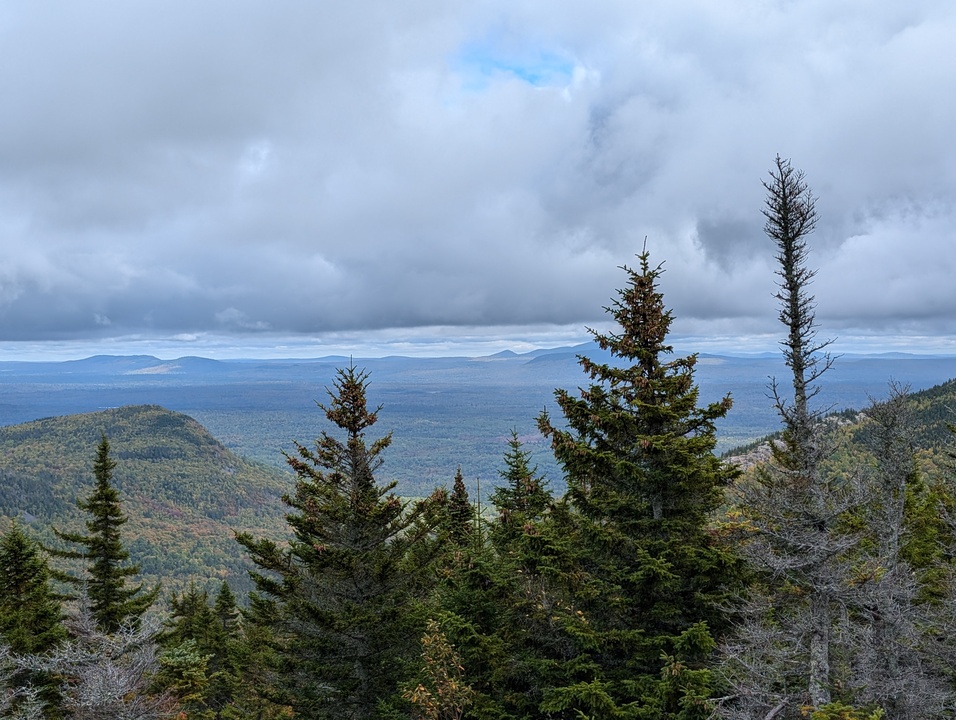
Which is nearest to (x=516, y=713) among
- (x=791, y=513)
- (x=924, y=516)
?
(x=791, y=513)

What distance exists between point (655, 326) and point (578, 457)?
4.17 meters

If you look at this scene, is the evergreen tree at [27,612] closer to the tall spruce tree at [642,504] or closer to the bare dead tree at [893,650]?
the tall spruce tree at [642,504]

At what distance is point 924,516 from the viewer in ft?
82.0

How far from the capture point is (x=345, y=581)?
58.1 ft

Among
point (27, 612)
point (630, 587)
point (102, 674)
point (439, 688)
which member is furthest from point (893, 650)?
point (27, 612)

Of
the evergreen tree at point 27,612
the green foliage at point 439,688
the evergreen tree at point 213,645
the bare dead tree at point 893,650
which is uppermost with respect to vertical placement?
the bare dead tree at point 893,650

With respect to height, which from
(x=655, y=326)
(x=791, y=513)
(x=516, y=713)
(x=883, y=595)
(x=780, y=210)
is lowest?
(x=516, y=713)

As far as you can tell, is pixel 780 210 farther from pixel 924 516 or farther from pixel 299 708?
pixel 299 708

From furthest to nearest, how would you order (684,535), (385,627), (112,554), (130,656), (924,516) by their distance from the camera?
1. (112,554)
2. (924,516)
3. (130,656)
4. (385,627)
5. (684,535)

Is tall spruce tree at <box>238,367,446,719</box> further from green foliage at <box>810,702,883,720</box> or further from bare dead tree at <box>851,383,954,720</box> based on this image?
bare dead tree at <box>851,383,954,720</box>

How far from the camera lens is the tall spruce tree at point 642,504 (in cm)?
1425

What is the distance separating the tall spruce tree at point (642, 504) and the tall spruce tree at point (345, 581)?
5447 mm

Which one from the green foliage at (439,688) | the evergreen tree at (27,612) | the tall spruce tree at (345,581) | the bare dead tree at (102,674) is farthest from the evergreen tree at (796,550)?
the evergreen tree at (27,612)

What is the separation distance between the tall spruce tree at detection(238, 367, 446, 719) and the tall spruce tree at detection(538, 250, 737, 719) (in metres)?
5.45
